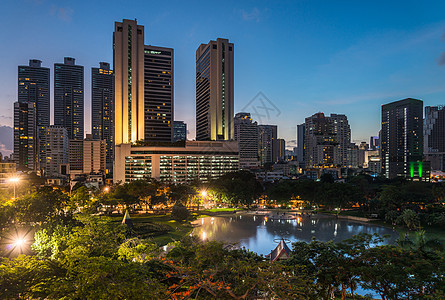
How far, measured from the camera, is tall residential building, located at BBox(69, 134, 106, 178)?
442 ft

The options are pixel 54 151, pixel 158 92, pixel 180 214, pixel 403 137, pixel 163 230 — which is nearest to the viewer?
pixel 163 230

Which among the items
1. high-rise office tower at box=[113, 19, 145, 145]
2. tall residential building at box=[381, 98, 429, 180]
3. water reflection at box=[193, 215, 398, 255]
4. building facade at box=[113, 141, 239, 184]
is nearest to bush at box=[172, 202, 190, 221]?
water reflection at box=[193, 215, 398, 255]

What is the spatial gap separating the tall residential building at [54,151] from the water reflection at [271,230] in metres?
115

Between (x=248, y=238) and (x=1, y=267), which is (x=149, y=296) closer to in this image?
(x=1, y=267)

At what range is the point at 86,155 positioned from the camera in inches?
5300

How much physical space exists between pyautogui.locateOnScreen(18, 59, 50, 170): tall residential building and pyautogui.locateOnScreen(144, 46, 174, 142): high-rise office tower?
11873cm

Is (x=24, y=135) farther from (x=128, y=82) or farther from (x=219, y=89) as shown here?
(x=219, y=89)

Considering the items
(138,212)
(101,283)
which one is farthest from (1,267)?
(138,212)

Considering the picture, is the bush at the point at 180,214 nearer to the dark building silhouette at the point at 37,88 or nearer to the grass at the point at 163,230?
the grass at the point at 163,230

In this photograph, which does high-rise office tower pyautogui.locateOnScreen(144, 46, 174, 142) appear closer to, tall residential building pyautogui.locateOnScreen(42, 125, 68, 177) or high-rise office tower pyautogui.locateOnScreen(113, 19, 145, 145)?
high-rise office tower pyautogui.locateOnScreen(113, 19, 145, 145)

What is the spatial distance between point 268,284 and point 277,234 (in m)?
30.1

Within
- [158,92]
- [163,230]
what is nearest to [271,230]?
[163,230]

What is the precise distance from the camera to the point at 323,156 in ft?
604

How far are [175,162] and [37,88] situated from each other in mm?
152129
